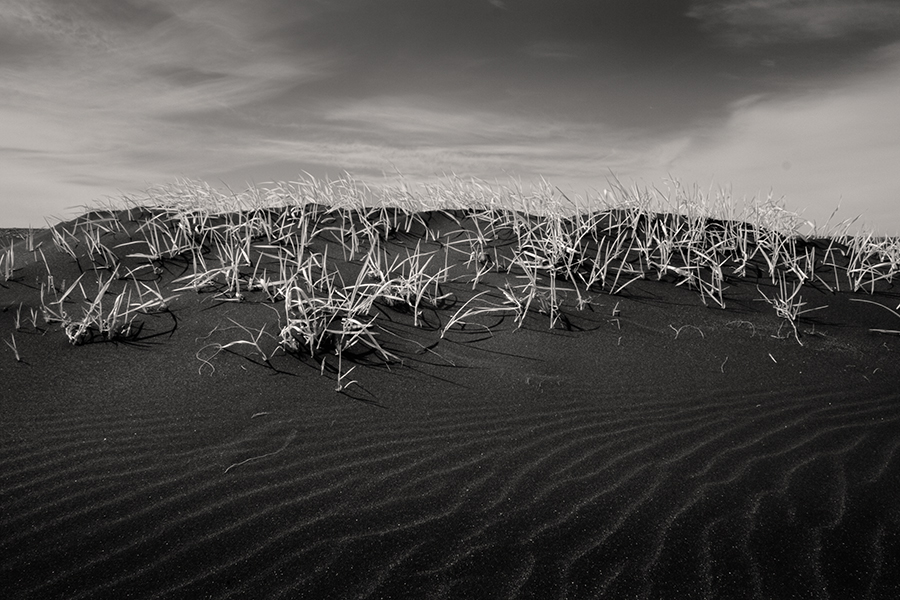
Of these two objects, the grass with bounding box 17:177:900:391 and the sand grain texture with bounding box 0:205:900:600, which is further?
the grass with bounding box 17:177:900:391

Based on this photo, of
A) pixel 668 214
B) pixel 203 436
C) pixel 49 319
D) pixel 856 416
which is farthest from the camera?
pixel 668 214

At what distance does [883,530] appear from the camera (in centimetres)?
200

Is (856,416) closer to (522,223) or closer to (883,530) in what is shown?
(883,530)

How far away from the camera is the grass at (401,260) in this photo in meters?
3.62

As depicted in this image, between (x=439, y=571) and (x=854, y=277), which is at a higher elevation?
(x=854, y=277)

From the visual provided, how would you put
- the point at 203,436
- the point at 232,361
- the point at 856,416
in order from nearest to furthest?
the point at 203,436 → the point at 856,416 → the point at 232,361

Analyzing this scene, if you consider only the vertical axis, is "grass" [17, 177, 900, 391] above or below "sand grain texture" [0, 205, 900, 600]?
above

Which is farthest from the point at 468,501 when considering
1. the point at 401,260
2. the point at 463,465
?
the point at 401,260

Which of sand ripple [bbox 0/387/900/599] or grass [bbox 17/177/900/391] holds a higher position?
grass [bbox 17/177/900/391]

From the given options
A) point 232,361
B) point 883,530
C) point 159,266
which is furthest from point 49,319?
point 883,530

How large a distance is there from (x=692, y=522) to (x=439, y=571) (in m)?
0.87

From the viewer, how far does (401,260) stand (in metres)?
4.52

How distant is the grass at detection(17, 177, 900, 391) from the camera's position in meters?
3.62

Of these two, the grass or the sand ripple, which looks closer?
the sand ripple
